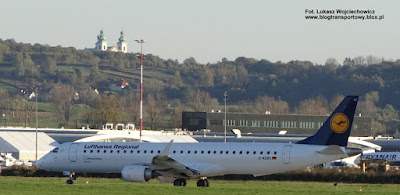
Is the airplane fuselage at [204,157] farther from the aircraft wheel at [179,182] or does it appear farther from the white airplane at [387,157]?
the white airplane at [387,157]

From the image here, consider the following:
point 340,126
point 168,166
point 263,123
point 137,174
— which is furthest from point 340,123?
point 263,123

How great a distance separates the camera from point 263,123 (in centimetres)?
18288

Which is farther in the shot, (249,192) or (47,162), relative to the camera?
(47,162)

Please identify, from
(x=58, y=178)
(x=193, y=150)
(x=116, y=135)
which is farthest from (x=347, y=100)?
(x=116, y=135)

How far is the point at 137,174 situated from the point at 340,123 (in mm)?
12526

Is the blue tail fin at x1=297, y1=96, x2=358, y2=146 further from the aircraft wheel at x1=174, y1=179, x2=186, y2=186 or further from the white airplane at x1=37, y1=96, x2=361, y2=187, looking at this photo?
the aircraft wheel at x1=174, y1=179, x2=186, y2=186

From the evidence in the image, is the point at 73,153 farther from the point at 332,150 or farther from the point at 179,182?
the point at 332,150

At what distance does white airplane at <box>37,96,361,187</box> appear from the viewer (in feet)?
234

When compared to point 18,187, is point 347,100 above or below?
above

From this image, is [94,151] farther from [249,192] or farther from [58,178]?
[249,192]

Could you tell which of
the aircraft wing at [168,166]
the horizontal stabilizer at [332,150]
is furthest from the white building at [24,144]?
the horizontal stabilizer at [332,150]

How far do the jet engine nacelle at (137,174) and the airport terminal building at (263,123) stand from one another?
350 feet

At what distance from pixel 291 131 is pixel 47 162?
109 metres

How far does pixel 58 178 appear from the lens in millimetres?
85438
